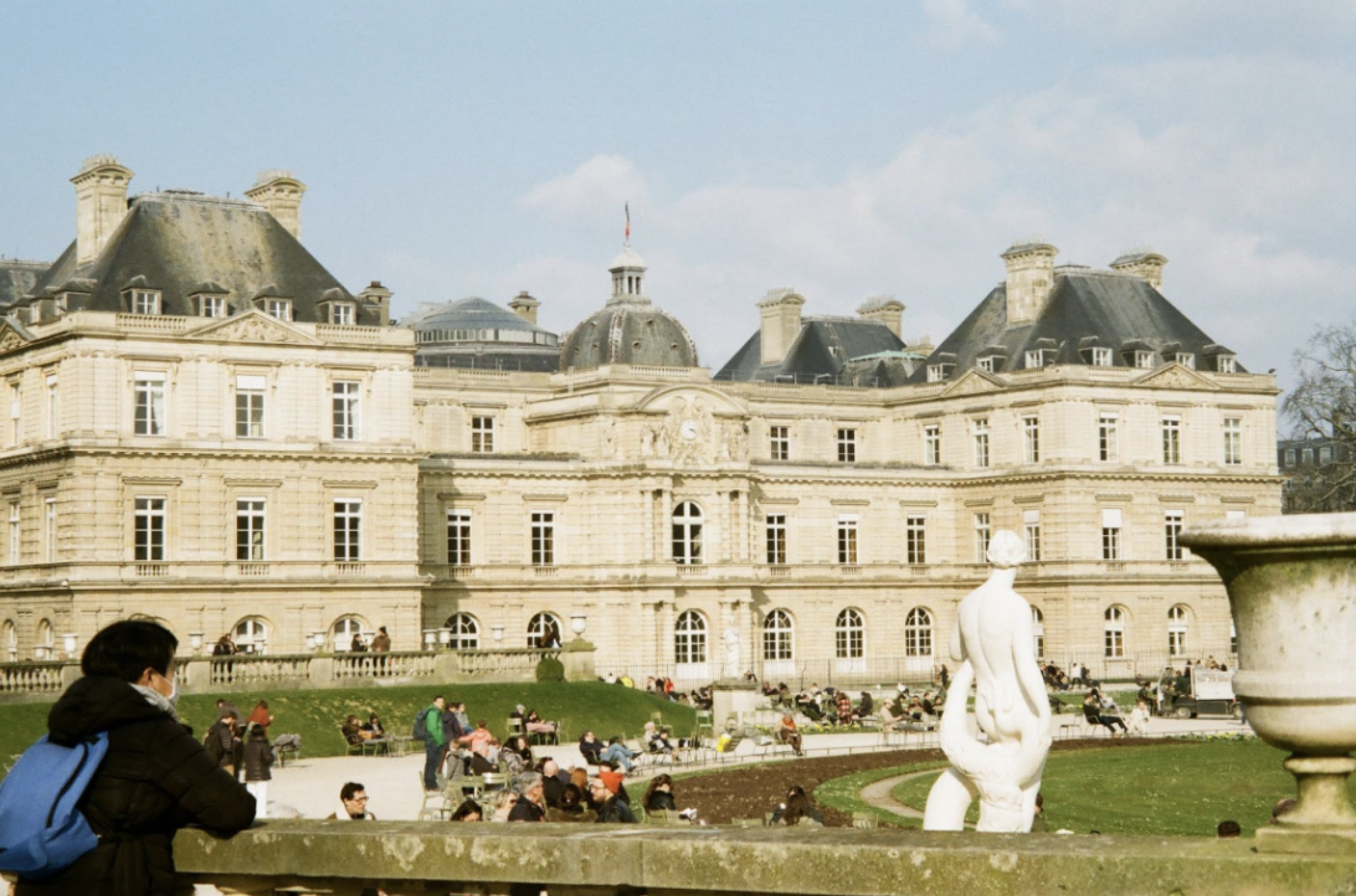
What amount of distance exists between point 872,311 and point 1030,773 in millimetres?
77937

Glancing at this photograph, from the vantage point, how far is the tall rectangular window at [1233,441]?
75062mm

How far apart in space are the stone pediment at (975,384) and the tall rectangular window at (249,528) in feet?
93.8

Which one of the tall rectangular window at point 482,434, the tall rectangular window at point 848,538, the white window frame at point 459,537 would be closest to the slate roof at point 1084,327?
the tall rectangular window at point 848,538

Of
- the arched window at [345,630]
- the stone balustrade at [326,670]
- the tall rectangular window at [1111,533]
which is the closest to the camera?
the stone balustrade at [326,670]

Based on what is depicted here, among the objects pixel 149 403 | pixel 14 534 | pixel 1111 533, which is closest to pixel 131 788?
pixel 149 403

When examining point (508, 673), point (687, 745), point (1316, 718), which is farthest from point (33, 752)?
point (508, 673)

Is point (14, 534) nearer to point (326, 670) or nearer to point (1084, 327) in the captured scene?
point (326, 670)

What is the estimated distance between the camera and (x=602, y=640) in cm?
A: 6638

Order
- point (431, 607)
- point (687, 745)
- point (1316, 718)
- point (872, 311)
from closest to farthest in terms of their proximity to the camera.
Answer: point (1316, 718) → point (687, 745) → point (431, 607) → point (872, 311)

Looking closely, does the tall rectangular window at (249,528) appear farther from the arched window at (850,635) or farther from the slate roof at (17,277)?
the arched window at (850,635)

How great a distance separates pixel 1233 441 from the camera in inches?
2965

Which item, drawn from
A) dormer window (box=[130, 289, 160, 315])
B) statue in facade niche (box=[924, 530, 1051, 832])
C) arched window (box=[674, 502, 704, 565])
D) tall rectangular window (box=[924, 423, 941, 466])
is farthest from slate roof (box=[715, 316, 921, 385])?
statue in facade niche (box=[924, 530, 1051, 832])

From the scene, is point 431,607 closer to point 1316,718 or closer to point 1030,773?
point 1030,773

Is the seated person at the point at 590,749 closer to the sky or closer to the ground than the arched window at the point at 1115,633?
closer to the ground
